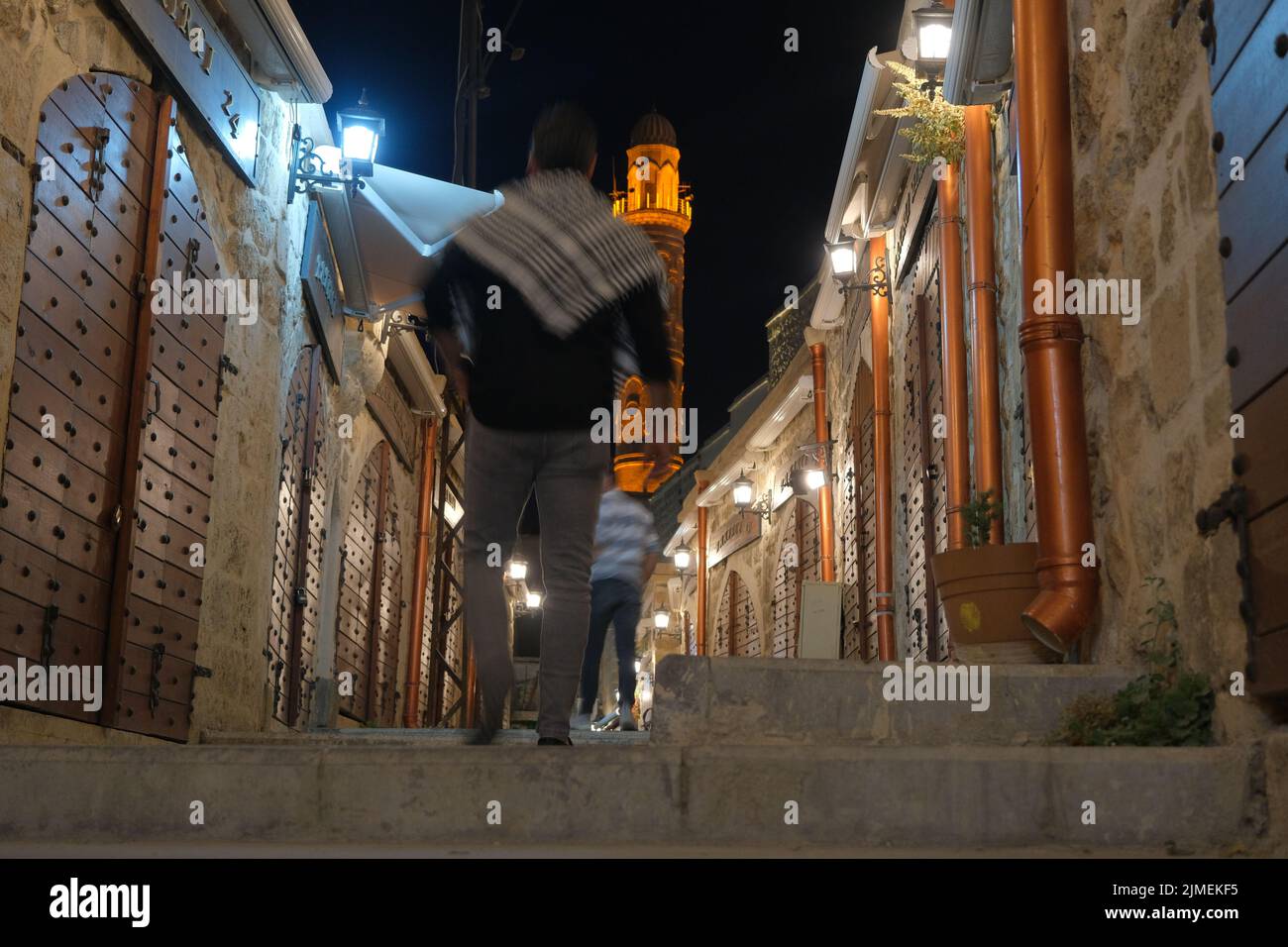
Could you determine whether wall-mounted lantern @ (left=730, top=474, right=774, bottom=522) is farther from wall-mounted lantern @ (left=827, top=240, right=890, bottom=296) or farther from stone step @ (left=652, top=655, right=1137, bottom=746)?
stone step @ (left=652, top=655, right=1137, bottom=746)

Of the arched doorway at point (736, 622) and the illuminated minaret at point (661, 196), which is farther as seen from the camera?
the illuminated minaret at point (661, 196)

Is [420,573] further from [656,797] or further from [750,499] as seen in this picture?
[656,797]

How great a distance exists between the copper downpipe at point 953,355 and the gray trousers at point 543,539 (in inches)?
159

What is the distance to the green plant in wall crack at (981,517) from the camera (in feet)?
23.6

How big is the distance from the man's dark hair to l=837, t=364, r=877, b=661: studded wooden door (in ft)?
28.5

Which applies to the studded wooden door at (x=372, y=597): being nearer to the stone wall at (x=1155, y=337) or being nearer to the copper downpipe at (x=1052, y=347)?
the copper downpipe at (x=1052, y=347)

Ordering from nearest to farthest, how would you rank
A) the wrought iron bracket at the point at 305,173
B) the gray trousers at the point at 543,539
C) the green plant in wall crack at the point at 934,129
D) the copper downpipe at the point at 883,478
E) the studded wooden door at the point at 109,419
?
the gray trousers at the point at 543,539 < the studded wooden door at the point at 109,419 < the green plant in wall crack at the point at 934,129 < the wrought iron bracket at the point at 305,173 < the copper downpipe at the point at 883,478

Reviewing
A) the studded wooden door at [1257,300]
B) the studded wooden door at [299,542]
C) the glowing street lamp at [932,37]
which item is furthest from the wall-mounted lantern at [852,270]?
the studded wooden door at [1257,300]

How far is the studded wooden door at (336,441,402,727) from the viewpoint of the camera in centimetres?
1363

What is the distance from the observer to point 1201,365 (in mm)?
3980

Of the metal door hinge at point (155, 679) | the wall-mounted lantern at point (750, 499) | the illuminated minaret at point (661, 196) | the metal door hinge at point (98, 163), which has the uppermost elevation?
the illuminated minaret at point (661, 196)

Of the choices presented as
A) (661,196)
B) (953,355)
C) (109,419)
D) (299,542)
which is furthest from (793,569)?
(661,196)
